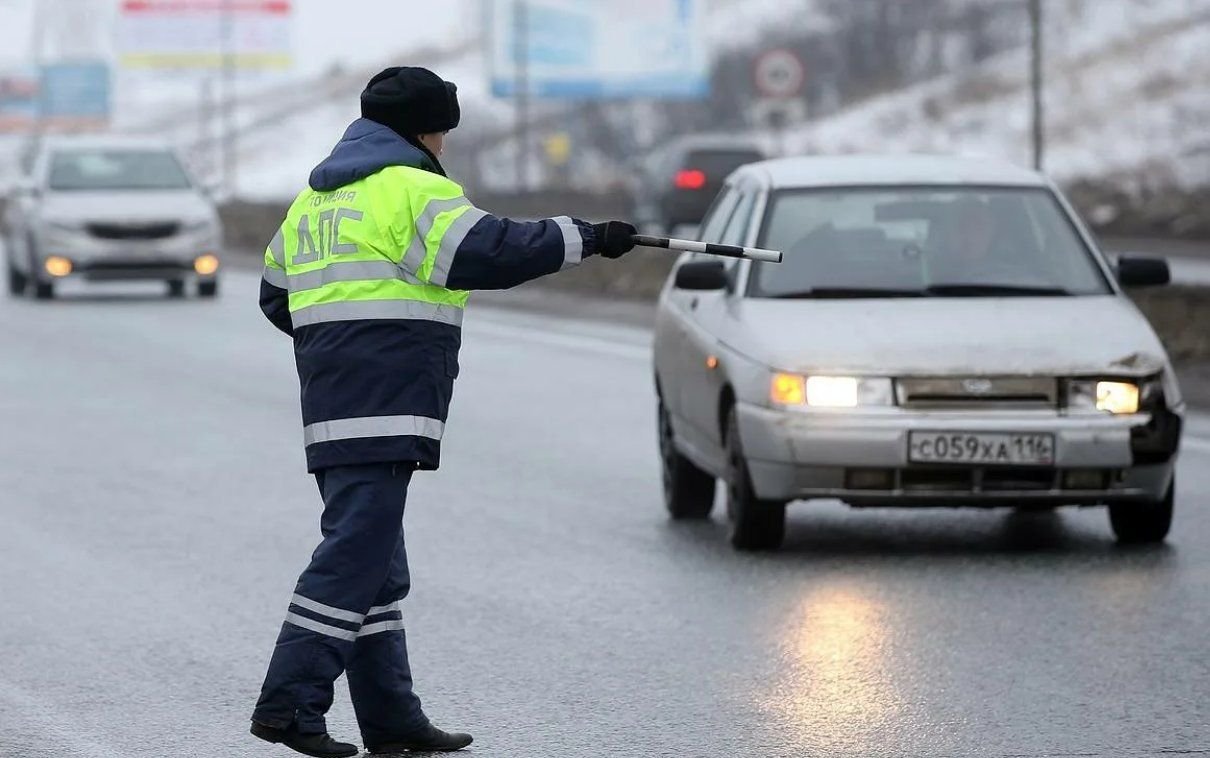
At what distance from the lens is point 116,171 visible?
29484mm

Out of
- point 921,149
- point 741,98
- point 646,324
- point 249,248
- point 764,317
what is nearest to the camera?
point 764,317

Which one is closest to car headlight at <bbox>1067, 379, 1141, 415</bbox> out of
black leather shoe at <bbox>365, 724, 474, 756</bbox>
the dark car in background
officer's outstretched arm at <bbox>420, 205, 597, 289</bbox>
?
black leather shoe at <bbox>365, 724, 474, 756</bbox>

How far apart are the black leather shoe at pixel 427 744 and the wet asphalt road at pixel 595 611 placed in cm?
14

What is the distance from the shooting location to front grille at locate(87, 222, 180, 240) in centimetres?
2791

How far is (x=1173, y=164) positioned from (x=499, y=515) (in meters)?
46.7

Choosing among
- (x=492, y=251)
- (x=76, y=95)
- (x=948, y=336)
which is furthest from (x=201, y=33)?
(x=492, y=251)

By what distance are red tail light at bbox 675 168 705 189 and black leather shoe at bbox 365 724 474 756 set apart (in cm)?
3568

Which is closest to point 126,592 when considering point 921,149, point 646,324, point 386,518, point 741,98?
point 386,518

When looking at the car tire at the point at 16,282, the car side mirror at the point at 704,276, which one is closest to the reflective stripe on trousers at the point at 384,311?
the car side mirror at the point at 704,276

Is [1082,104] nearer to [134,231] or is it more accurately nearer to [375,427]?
[134,231]

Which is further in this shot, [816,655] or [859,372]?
[859,372]

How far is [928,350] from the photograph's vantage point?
9852 millimetres

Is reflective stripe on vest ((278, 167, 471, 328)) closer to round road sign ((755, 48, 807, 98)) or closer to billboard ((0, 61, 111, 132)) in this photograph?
round road sign ((755, 48, 807, 98))

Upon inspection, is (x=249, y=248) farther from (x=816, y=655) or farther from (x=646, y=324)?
(x=816, y=655)
